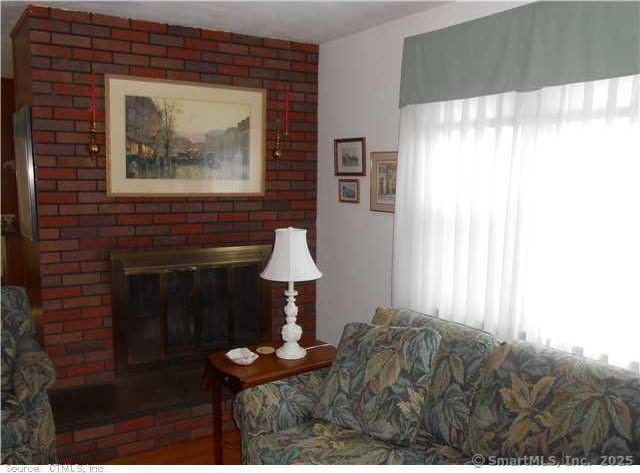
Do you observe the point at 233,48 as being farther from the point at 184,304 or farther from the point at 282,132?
the point at 184,304

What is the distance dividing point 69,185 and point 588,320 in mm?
2806

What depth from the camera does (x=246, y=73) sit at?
3727 mm

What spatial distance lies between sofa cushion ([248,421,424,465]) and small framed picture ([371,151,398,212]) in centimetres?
148

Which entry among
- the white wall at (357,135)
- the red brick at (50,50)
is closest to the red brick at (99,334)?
the white wall at (357,135)

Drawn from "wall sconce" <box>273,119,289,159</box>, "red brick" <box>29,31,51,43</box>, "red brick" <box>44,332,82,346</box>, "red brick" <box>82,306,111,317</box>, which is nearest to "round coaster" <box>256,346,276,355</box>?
"red brick" <box>82,306,111,317</box>

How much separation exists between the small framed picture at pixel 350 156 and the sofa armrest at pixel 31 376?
2130mm

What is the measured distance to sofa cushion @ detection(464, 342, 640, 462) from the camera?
183cm

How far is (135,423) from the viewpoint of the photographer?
10.5ft

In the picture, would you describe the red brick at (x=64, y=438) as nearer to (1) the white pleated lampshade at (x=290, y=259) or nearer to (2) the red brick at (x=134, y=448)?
(2) the red brick at (x=134, y=448)

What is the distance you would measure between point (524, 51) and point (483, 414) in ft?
5.20

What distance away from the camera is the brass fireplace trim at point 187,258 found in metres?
3.38

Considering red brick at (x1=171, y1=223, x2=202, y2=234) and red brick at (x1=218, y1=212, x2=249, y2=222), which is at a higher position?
red brick at (x1=218, y1=212, x2=249, y2=222)

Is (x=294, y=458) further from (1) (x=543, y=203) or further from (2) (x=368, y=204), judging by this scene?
(2) (x=368, y=204)

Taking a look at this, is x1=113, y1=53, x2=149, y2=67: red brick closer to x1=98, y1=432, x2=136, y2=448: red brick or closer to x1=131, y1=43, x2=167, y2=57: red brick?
x1=131, y1=43, x2=167, y2=57: red brick
